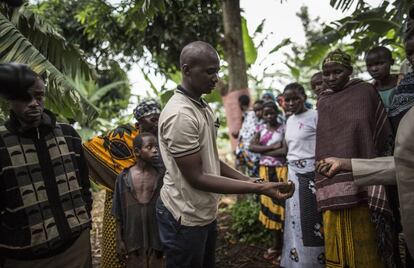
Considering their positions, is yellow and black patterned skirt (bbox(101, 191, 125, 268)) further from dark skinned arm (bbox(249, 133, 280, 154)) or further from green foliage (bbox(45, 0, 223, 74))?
green foliage (bbox(45, 0, 223, 74))

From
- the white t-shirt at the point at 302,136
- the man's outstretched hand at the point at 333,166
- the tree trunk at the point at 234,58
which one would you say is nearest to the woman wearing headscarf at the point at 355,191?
the white t-shirt at the point at 302,136

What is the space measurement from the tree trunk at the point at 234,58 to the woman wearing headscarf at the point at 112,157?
7.97 ft

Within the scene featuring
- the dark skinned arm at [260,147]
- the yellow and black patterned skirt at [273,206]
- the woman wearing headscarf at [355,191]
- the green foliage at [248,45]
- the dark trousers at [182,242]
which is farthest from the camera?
the green foliage at [248,45]

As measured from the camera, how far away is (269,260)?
157 inches

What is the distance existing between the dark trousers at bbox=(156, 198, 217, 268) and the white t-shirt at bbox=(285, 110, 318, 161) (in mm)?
1416

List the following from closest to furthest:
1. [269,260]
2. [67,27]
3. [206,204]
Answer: [206,204] < [269,260] < [67,27]

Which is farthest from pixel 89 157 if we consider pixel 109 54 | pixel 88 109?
pixel 109 54

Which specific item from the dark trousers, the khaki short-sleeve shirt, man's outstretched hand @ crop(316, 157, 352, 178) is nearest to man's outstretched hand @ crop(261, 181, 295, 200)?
man's outstretched hand @ crop(316, 157, 352, 178)

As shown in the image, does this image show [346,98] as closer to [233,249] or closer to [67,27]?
[233,249]

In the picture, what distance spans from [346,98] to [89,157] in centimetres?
210

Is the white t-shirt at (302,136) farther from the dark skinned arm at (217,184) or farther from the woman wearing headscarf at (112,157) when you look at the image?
the dark skinned arm at (217,184)

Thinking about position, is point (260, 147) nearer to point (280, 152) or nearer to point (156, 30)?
point (280, 152)

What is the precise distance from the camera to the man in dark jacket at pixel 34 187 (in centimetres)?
174

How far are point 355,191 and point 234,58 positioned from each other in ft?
10.7
